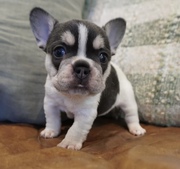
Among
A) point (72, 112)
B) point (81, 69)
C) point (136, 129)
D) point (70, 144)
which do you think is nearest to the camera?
point (81, 69)

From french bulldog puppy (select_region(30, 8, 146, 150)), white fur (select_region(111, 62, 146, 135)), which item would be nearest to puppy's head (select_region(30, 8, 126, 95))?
french bulldog puppy (select_region(30, 8, 146, 150))

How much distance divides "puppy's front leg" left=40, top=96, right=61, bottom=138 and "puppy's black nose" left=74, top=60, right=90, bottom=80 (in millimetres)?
280

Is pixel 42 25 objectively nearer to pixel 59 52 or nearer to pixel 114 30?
pixel 59 52

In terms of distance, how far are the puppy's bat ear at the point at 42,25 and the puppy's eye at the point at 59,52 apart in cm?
15

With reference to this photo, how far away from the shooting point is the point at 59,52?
1.14 meters

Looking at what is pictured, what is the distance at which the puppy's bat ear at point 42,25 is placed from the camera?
4.17ft

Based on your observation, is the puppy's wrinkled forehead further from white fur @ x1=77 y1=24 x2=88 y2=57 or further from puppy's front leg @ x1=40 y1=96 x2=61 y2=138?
puppy's front leg @ x1=40 y1=96 x2=61 y2=138

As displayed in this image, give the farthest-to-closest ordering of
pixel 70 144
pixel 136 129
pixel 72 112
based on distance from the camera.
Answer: pixel 136 129, pixel 72 112, pixel 70 144

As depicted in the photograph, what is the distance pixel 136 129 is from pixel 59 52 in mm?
494

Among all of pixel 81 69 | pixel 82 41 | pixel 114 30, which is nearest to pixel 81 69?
pixel 81 69

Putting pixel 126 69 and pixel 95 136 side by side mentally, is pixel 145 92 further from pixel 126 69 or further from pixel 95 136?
pixel 95 136

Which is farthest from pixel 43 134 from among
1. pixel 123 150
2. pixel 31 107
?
pixel 123 150

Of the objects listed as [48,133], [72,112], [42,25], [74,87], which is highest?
[42,25]

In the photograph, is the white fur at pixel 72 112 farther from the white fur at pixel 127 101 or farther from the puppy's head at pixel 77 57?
the white fur at pixel 127 101
